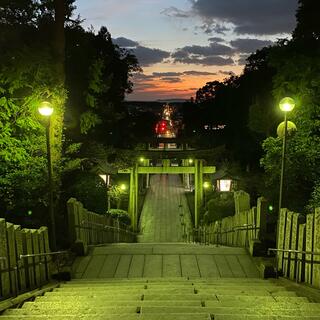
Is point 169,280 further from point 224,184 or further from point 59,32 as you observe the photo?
point 224,184

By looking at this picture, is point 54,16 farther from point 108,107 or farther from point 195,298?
point 195,298

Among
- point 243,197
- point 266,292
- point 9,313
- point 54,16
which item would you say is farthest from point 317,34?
point 9,313

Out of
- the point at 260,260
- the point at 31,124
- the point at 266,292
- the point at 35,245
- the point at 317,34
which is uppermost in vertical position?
the point at 317,34

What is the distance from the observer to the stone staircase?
4902mm

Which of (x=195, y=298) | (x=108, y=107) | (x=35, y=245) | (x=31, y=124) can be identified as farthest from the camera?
(x=108, y=107)

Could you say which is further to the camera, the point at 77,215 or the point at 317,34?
the point at 317,34

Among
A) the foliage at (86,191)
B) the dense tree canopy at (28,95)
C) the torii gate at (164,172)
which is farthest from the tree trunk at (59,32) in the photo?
the torii gate at (164,172)

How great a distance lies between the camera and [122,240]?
21.7 meters

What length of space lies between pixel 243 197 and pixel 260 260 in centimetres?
439

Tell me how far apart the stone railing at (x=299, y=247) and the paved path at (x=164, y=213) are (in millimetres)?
19405

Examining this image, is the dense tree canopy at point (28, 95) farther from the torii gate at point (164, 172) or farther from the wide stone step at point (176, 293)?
the torii gate at point (164, 172)

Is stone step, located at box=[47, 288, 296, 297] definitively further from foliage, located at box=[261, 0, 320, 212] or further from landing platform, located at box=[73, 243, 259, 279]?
foliage, located at box=[261, 0, 320, 212]

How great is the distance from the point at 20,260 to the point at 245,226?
6.80 metres

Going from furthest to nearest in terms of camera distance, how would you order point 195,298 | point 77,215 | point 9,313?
1. point 77,215
2. point 195,298
3. point 9,313
